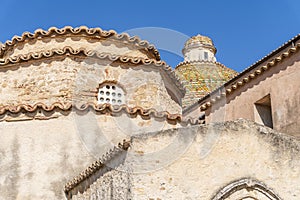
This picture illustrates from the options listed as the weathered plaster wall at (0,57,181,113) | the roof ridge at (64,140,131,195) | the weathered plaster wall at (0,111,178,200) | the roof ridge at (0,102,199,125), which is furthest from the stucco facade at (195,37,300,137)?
the roof ridge at (64,140,131,195)

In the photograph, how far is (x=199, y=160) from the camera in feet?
26.9

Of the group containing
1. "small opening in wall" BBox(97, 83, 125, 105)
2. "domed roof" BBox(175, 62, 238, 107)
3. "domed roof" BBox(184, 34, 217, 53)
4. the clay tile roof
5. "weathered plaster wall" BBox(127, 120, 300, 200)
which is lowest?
"weathered plaster wall" BBox(127, 120, 300, 200)

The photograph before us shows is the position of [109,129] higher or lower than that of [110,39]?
lower

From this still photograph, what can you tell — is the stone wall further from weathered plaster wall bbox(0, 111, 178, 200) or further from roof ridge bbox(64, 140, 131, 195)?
weathered plaster wall bbox(0, 111, 178, 200)

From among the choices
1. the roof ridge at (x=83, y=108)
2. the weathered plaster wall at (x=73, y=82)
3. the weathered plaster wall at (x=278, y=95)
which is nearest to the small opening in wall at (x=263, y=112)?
the weathered plaster wall at (x=278, y=95)

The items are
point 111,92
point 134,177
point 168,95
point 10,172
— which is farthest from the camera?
point 168,95

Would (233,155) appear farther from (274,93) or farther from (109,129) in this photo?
(274,93)

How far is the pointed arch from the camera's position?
26.6 ft

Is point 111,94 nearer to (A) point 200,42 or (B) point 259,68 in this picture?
(B) point 259,68

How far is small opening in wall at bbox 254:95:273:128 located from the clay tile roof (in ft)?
2.56

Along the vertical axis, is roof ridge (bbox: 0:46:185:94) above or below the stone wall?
above

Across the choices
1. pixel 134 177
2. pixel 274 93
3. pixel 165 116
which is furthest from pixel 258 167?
pixel 274 93

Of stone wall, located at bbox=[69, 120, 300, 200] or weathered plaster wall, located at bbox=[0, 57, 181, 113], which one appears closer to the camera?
stone wall, located at bbox=[69, 120, 300, 200]

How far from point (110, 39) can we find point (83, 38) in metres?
0.72
